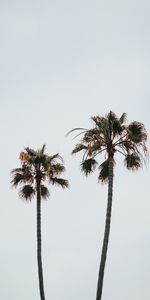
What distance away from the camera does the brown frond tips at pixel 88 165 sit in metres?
32.4

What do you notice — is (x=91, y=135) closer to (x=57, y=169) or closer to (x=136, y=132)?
(x=136, y=132)

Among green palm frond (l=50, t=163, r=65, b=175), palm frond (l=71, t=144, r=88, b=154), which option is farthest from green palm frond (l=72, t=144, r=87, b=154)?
green palm frond (l=50, t=163, r=65, b=175)

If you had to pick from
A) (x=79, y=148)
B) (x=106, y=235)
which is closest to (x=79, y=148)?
(x=79, y=148)

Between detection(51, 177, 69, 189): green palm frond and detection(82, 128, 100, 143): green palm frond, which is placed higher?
detection(82, 128, 100, 143): green palm frond

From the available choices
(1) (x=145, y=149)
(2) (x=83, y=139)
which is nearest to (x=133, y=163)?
(1) (x=145, y=149)

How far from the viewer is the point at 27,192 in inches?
1467

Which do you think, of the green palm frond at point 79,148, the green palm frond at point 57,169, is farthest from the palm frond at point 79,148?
the green palm frond at point 57,169

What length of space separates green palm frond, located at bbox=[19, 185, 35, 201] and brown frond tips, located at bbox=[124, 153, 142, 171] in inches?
327

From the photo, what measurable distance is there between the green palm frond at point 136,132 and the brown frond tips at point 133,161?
86 cm

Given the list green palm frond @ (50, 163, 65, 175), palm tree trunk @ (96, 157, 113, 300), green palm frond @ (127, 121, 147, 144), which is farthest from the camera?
green palm frond @ (50, 163, 65, 175)

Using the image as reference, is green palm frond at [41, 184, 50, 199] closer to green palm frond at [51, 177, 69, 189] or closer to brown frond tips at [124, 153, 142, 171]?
green palm frond at [51, 177, 69, 189]

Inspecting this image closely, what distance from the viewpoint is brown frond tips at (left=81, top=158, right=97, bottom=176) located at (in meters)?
32.4

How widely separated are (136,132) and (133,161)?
1.69 m

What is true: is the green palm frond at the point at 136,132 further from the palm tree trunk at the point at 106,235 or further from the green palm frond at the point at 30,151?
the green palm frond at the point at 30,151
